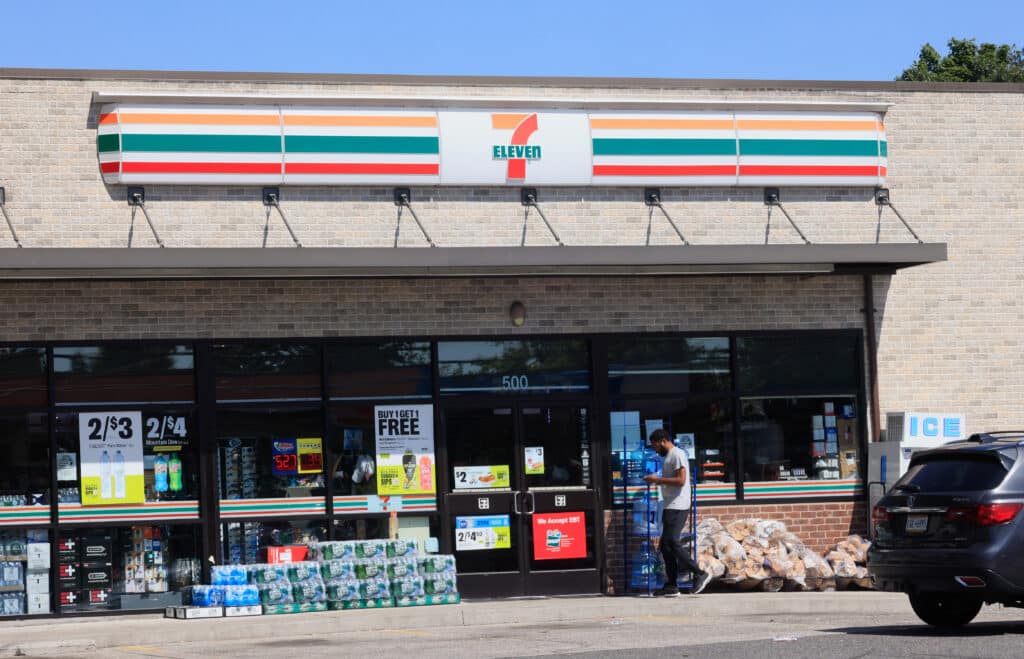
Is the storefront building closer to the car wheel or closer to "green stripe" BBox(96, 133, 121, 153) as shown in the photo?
"green stripe" BBox(96, 133, 121, 153)

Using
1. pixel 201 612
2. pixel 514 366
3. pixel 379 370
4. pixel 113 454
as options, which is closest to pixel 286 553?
pixel 201 612

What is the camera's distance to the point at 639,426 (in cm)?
1819

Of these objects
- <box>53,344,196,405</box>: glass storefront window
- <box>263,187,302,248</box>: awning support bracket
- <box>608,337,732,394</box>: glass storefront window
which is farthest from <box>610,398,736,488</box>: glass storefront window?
<box>53,344,196,405</box>: glass storefront window

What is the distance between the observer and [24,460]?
1658cm

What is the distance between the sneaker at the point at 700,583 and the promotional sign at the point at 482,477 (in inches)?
98.6

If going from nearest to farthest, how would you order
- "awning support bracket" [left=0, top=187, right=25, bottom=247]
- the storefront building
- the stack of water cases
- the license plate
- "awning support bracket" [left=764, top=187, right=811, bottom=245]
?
the license plate < the stack of water cases < "awning support bracket" [left=0, top=187, right=25, bottom=247] < the storefront building < "awning support bracket" [left=764, top=187, right=811, bottom=245]

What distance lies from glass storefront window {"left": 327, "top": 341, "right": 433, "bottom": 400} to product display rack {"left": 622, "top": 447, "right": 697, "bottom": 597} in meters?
2.62

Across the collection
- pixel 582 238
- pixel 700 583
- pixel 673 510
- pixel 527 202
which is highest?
pixel 527 202

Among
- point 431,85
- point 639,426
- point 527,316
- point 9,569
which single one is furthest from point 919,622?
point 9,569

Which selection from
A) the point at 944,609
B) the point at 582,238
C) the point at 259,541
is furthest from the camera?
the point at 582,238

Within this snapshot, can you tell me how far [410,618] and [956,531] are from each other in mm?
5863

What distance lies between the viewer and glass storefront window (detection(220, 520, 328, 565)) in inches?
669

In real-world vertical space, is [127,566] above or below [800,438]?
below

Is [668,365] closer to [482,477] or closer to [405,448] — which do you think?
[482,477]
